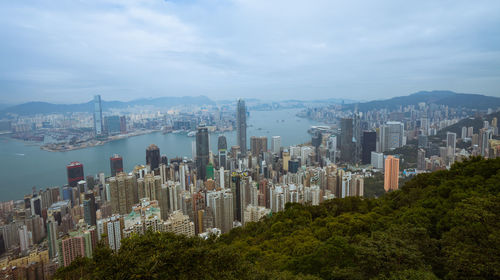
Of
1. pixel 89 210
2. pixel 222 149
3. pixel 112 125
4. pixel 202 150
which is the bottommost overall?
pixel 89 210

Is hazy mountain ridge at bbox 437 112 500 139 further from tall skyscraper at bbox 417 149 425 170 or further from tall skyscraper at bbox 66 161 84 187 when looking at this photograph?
tall skyscraper at bbox 66 161 84 187

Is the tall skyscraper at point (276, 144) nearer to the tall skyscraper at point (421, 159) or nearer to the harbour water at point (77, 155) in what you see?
the harbour water at point (77, 155)

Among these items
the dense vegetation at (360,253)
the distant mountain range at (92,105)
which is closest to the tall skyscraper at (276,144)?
the distant mountain range at (92,105)

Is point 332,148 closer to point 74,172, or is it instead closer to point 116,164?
point 116,164

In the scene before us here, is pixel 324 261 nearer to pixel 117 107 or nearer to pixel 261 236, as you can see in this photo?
pixel 261 236

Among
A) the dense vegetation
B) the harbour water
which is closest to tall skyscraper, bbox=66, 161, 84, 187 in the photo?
the harbour water

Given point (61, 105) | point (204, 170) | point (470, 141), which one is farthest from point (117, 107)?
point (470, 141)

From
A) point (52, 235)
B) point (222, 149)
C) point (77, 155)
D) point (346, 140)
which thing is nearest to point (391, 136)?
point (346, 140)

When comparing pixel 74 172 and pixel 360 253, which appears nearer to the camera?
pixel 360 253
